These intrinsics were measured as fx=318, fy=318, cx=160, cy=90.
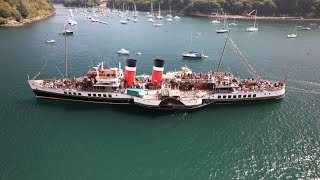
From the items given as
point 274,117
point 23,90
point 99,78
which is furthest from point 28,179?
point 274,117

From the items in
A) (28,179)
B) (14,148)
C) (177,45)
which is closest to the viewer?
(28,179)

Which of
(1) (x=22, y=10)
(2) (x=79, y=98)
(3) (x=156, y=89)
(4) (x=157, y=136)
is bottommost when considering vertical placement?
(4) (x=157, y=136)

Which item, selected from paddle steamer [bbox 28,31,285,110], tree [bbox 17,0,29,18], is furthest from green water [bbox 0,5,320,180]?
tree [bbox 17,0,29,18]

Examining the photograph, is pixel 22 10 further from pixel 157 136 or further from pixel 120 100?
pixel 157 136

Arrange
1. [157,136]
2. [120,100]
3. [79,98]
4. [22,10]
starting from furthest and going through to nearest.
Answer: [22,10] < [79,98] < [120,100] < [157,136]

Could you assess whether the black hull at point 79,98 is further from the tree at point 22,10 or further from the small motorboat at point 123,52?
the tree at point 22,10

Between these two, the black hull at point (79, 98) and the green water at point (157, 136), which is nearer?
the green water at point (157, 136)

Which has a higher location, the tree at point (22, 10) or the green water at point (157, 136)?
the tree at point (22, 10)

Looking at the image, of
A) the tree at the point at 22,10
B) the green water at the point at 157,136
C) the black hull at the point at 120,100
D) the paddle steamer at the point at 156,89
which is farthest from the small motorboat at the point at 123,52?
the tree at the point at 22,10

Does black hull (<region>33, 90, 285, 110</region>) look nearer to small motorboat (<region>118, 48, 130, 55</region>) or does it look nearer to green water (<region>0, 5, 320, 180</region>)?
green water (<region>0, 5, 320, 180</region>)

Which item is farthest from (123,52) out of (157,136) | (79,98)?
(157,136)

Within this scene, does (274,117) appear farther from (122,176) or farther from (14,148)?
(14,148)
